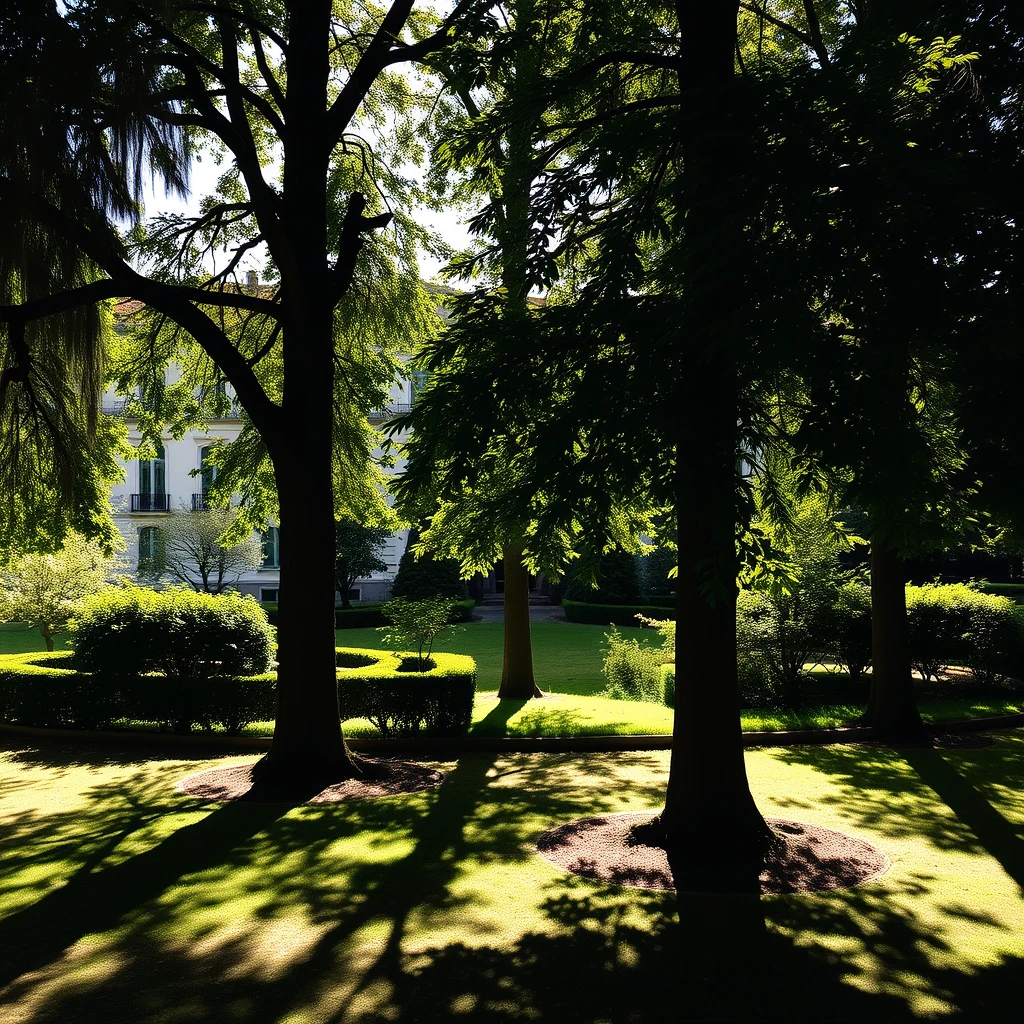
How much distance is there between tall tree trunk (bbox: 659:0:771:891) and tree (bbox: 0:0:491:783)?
2.61m

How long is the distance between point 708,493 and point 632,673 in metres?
12.8

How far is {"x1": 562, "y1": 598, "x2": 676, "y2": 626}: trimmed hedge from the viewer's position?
32.8 meters

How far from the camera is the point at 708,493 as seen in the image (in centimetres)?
571

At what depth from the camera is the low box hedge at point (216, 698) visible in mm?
11578

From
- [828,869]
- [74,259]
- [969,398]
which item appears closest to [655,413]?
[969,398]

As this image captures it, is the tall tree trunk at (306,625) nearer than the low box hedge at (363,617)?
Yes

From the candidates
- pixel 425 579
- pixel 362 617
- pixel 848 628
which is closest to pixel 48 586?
pixel 362 617

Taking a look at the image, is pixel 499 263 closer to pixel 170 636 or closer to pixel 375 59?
pixel 375 59

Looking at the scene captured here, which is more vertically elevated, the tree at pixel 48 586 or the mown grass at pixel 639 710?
the tree at pixel 48 586

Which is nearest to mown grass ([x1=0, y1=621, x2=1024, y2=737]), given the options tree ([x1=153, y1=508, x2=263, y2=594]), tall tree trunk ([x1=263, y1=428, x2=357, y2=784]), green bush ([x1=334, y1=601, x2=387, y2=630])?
tall tree trunk ([x1=263, y1=428, x2=357, y2=784])

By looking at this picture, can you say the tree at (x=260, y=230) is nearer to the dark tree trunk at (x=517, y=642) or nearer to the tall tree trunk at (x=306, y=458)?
the tall tree trunk at (x=306, y=458)

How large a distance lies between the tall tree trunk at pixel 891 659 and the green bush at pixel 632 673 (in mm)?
5925

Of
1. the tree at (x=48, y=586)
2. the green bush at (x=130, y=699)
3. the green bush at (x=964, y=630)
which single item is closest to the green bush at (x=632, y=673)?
the green bush at (x=964, y=630)

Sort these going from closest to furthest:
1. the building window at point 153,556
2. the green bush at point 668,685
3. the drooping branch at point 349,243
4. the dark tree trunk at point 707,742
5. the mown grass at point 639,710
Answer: the dark tree trunk at point 707,742, the drooping branch at point 349,243, the mown grass at point 639,710, the green bush at point 668,685, the building window at point 153,556
